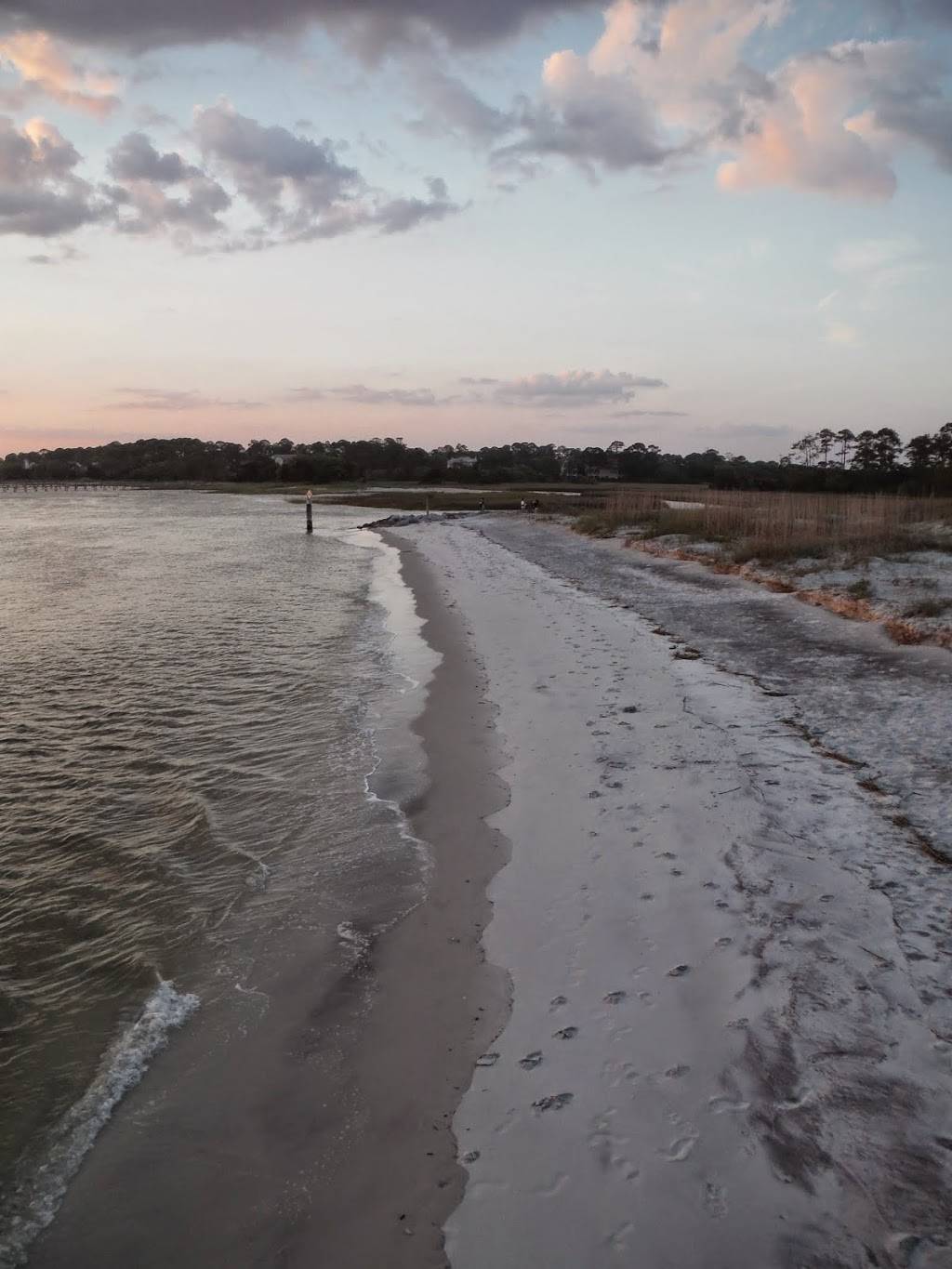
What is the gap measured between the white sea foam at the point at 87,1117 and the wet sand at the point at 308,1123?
0.06 m

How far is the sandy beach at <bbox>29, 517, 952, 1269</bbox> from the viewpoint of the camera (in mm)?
2850

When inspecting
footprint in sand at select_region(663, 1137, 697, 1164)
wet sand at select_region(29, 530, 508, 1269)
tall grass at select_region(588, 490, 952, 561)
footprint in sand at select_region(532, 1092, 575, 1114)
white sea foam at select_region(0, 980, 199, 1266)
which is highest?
tall grass at select_region(588, 490, 952, 561)

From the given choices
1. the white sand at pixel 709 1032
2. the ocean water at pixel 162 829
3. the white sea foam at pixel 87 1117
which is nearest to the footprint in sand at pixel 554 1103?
the white sand at pixel 709 1032

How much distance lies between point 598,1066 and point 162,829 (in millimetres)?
4465

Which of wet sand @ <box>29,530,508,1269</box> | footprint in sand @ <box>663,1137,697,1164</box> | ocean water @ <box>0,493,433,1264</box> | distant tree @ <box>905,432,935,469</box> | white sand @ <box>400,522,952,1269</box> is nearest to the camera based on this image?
white sand @ <box>400,522,952,1269</box>

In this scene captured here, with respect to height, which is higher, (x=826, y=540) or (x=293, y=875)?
(x=826, y=540)

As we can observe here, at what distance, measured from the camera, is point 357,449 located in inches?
6535

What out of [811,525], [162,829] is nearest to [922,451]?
[811,525]

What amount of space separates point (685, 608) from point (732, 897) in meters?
11.5

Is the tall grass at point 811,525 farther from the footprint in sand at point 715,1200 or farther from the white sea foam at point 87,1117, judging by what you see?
the white sea foam at point 87,1117

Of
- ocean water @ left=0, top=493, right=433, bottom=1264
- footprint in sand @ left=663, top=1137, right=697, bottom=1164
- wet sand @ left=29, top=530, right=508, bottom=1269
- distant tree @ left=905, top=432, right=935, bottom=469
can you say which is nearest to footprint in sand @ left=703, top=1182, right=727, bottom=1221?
footprint in sand @ left=663, top=1137, right=697, bottom=1164

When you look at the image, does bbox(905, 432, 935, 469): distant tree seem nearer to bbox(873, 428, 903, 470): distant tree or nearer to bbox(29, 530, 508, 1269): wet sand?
Result: bbox(873, 428, 903, 470): distant tree

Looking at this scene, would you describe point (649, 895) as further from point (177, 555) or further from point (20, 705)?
point (177, 555)

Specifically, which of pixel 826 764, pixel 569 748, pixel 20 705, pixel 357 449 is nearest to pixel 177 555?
pixel 20 705
